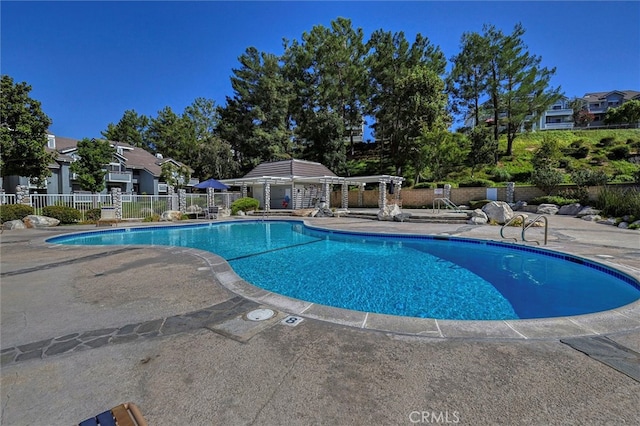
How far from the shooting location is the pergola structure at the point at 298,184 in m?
23.0

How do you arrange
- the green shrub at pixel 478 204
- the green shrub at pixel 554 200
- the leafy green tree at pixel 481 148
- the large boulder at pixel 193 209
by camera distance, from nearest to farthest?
the green shrub at pixel 554 200, the large boulder at pixel 193 209, the green shrub at pixel 478 204, the leafy green tree at pixel 481 148

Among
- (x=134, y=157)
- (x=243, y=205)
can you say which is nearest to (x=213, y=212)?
(x=243, y=205)

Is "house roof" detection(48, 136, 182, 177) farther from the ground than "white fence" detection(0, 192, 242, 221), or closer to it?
farther from the ground

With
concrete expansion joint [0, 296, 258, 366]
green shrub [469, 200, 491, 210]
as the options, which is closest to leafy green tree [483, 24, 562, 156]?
green shrub [469, 200, 491, 210]

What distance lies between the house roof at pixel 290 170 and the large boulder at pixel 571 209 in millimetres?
17106

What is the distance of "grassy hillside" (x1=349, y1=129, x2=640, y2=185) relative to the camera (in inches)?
1028

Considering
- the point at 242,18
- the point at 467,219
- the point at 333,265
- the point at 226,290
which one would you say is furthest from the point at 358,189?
the point at 226,290

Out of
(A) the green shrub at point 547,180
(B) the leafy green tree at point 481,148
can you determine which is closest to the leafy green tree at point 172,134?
(B) the leafy green tree at point 481,148

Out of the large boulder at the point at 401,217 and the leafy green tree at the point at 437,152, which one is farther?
the leafy green tree at the point at 437,152

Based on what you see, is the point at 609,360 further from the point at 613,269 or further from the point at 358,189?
the point at 358,189

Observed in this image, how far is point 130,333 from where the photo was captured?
10.0ft

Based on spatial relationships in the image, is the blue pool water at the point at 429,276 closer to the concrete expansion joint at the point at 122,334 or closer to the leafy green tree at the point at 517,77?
the concrete expansion joint at the point at 122,334

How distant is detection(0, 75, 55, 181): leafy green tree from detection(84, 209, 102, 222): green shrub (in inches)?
130

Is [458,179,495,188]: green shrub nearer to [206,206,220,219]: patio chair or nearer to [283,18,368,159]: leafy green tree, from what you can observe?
[283,18,368,159]: leafy green tree
